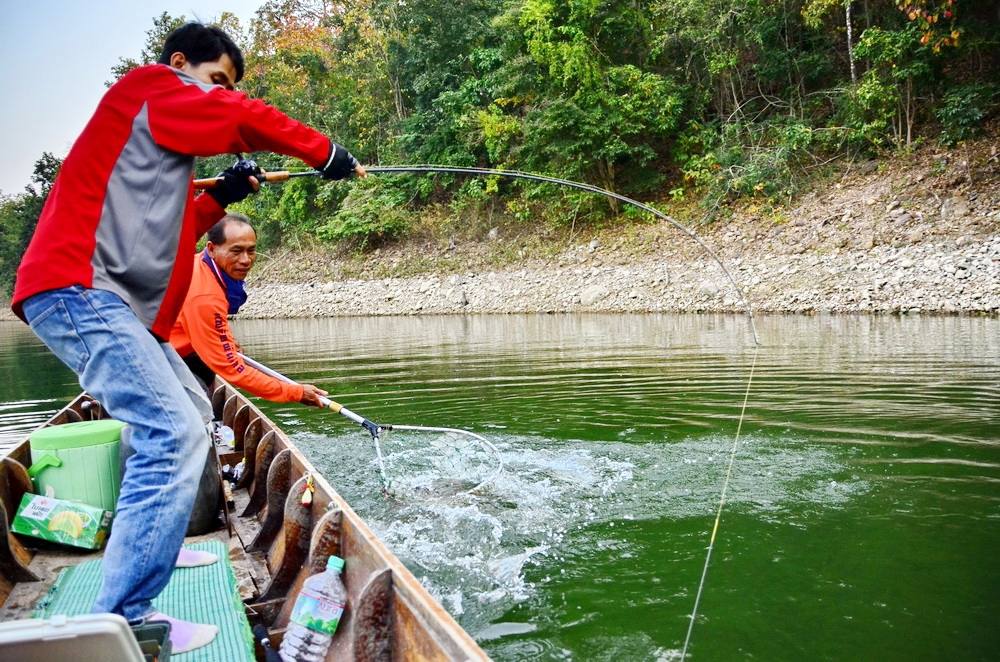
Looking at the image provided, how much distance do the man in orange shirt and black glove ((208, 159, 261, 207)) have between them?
1.68 ft

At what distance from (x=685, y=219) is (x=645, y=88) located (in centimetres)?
395

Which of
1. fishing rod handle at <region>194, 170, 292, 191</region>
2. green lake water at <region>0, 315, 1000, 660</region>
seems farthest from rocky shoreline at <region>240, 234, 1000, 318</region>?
fishing rod handle at <region>194, 170, 292, 191</region>

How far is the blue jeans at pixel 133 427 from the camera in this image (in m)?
2.04

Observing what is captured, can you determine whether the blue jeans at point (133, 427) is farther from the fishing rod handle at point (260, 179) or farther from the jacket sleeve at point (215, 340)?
the jacket sleeve at point (215, 340)

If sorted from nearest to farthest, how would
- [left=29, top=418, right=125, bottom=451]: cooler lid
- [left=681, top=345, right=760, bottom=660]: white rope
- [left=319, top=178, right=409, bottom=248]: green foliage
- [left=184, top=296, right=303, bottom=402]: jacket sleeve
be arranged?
[left=681, top=345, right=760, bottom=660]: white rope
[left=29, top=418, right=125, bottom=451]: cooler lid
[left=184, top=296, right=303, bottom=402]: jacket sleeve
[left=319, top=178, right=409, bottom=248]: green foliage

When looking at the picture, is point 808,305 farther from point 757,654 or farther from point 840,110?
point 757,654

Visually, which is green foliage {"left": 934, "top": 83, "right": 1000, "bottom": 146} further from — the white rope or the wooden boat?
→ the wooden boat

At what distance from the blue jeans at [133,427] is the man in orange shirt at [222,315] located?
4.84ft

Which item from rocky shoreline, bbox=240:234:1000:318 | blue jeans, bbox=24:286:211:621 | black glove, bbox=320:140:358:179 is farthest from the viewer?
rocky shoreline, bbox=240:234:1000:318

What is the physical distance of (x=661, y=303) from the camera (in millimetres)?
18062

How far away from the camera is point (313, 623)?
262 cm

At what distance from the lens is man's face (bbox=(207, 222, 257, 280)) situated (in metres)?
4.23

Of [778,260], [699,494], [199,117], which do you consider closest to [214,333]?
[199,117]

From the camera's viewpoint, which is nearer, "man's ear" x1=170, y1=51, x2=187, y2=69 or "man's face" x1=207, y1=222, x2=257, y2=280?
"man's ear" x1=170, y1=51, x2=187, y2=69
